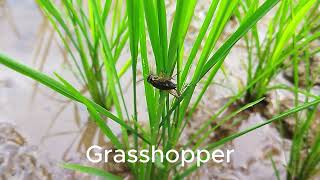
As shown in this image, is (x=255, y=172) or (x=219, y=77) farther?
(x=219, y=77)

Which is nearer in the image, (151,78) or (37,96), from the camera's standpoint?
(151,78)

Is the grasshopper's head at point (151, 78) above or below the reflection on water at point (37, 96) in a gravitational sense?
below

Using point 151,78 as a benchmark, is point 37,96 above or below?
above

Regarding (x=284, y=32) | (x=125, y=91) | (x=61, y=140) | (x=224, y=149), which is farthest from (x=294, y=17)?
(x=61, y=140)

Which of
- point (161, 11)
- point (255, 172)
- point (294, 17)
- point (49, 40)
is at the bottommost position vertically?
point (255, 172)

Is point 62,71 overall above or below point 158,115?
above

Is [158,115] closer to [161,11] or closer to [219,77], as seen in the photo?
[161,11]

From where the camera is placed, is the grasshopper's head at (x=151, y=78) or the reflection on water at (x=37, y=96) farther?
the reflection on water at (x=37, y=96)

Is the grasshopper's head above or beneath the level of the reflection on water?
beneath

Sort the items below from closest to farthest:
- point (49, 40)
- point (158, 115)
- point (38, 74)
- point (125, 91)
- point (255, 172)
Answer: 1. point (38, 74)
2. point (158, 115)
3. point (255, 172)
4. point (125, 91)
5. point (49, 40)

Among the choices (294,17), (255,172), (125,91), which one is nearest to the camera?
(294,17)

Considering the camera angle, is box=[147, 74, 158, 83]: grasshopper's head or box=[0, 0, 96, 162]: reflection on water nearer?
box=[147, 74, 158, 83]: grasshopper's head
